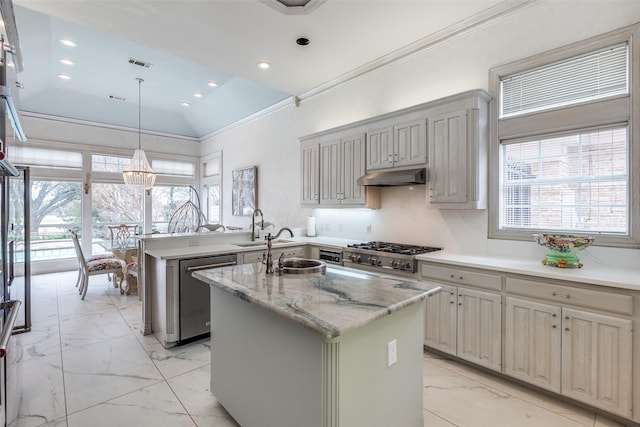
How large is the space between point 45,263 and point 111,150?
9.03 feet

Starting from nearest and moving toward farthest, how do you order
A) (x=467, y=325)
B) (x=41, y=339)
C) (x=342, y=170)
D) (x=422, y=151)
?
(x=467, y=325) → (x=422, y=151) → (x=41, y=339) → (x=342, y=170)

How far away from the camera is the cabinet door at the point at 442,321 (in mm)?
2734

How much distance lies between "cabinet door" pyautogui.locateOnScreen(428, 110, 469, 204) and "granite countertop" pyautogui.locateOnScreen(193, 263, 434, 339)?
4.64 ft

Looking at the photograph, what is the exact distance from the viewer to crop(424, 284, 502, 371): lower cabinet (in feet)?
8.13

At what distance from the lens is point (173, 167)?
27.0 ft

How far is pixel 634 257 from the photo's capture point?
7.50ft

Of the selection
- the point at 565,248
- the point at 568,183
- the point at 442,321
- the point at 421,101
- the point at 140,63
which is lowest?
the point at 442,321

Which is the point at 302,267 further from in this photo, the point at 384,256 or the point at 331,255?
the point at 331,255

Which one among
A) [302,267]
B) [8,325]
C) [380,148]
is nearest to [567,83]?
[380,148]

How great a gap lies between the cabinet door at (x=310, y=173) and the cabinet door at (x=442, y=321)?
7.13 feet

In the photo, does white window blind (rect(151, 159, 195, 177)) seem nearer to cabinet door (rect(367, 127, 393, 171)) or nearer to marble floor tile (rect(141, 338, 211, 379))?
marble floor tile (rect(141, 338, 211, 379))

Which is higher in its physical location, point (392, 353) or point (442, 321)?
point (392, 353)

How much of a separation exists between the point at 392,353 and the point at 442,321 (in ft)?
4.79

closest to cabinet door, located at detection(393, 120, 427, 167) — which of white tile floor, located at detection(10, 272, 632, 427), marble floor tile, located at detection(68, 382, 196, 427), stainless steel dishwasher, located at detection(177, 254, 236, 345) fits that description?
white tile floor, located at detection(10, 272, 632, 427)
